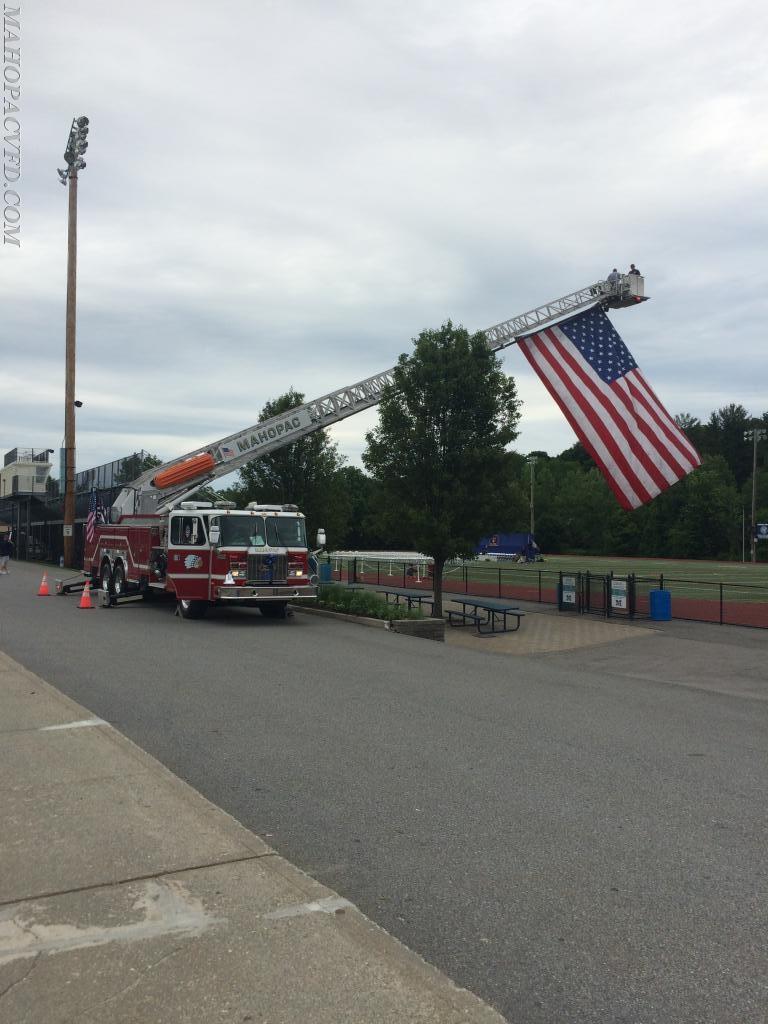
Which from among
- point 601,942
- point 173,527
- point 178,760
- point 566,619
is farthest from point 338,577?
point 601,942

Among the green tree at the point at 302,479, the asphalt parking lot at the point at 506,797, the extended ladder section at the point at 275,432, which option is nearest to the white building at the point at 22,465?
the green tree at the point at 302,479

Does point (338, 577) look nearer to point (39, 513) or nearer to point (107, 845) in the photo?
point (39, 513)

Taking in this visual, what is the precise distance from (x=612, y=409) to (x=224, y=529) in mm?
9200

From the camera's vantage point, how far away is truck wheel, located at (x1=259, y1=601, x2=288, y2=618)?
19347mm

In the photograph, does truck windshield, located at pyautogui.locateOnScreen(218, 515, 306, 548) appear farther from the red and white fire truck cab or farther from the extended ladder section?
the extended ladder section

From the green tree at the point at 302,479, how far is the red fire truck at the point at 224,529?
23.4 feet

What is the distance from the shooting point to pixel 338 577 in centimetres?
3953

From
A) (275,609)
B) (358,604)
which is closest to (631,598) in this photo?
(358,604)

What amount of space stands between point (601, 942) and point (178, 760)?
4020 mm

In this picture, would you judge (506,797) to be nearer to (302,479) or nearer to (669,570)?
(302,479)

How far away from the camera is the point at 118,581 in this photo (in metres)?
22.1

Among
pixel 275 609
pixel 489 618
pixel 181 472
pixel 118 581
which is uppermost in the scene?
Result: pixel 181 472

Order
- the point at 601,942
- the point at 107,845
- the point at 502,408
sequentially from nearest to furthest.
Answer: the point at 601,942, the point at 107,845, the point at 502,408

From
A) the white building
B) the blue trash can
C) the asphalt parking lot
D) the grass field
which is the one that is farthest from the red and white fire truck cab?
the white building
